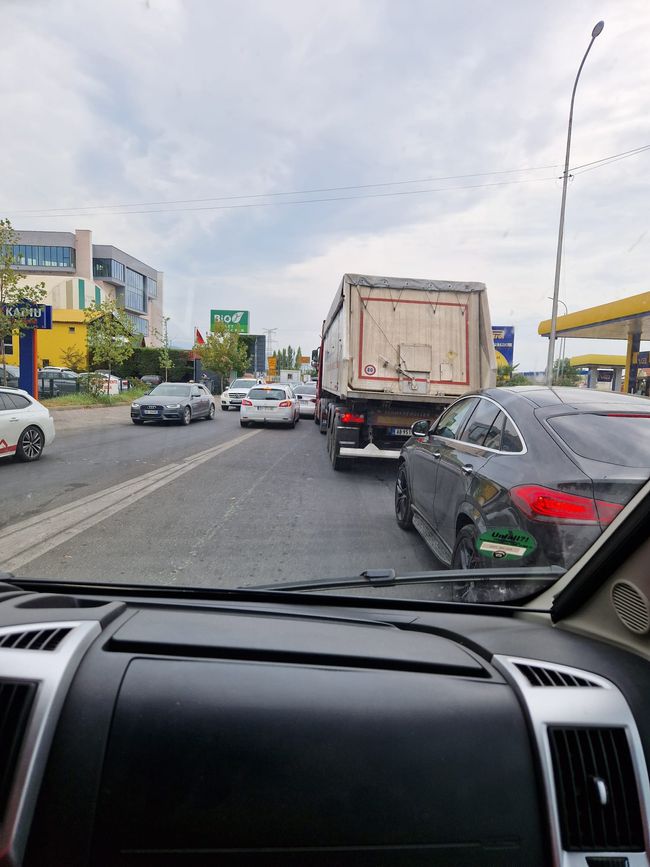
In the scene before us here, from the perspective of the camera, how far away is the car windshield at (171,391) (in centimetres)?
2065

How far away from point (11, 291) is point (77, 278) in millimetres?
43634

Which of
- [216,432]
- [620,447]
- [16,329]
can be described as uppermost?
[16,329]

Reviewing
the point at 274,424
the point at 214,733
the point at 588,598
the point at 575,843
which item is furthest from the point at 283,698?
the point at 274,424

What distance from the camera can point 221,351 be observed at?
179 feet

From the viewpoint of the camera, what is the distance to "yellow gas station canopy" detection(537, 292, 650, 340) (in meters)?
2.41

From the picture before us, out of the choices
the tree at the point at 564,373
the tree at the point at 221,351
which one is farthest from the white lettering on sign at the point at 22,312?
the tree at the point at 221,351

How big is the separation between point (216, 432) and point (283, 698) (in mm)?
16173

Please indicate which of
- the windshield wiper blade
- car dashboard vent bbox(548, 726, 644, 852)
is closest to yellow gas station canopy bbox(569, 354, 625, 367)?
the windshield wiper blade

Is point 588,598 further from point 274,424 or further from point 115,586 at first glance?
point 274,424

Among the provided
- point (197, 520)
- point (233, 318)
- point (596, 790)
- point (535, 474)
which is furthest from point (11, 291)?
point (233, 318)

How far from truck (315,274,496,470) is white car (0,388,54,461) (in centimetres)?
498

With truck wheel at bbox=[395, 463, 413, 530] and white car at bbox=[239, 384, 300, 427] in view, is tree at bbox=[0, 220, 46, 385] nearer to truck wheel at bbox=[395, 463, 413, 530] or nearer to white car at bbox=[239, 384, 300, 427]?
white car at bbox=[239, 384, 300, 427]

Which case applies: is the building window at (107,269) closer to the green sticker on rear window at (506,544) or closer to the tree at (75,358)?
the tree at (75,358)

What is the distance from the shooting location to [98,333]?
87.7ft
